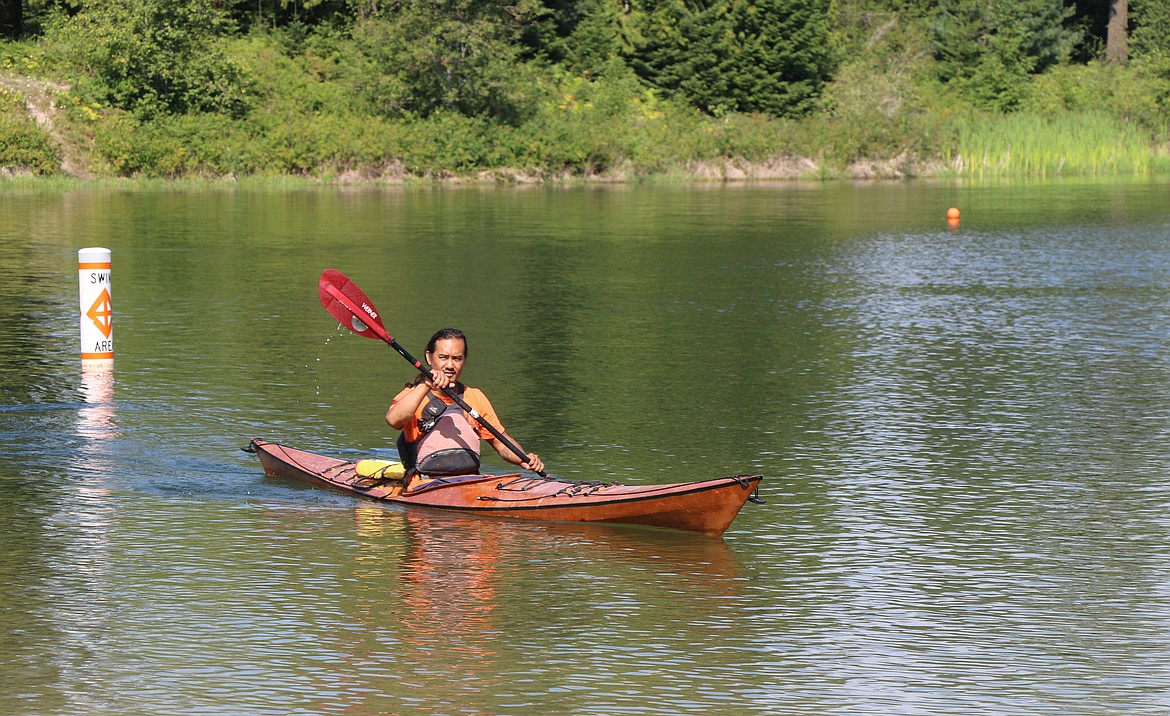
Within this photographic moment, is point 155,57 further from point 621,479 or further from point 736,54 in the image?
point 621,479

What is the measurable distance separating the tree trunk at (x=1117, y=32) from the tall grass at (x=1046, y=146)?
17.0 metres

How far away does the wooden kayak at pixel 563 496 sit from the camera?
9.32 m

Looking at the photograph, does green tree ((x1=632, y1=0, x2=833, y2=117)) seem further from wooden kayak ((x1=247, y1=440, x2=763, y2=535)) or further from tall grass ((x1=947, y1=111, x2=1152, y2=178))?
wooden kayak ((x1=247, y1=440, x2=763, y2=535))

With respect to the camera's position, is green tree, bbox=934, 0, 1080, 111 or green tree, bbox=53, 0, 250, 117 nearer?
green tree, bbox=53, 0, 250, 117

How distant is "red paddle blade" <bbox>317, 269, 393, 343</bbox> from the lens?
11.8 meters

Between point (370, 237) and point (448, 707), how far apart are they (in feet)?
79.9

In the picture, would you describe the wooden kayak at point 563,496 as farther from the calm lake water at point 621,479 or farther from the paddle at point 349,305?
the paddle at point 349,305

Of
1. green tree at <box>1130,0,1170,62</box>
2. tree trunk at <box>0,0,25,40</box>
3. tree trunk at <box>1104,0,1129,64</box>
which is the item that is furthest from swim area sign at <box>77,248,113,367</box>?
tree trunk at <box>1104,0,1129,64</box>

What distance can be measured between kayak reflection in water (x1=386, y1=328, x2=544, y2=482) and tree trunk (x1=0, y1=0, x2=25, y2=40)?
49.5m

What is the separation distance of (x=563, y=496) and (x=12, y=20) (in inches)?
2031

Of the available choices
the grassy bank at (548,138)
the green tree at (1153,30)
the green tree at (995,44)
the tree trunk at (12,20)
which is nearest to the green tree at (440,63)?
the grassy bank at (548,138)

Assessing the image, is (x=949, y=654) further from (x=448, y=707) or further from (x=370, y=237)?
(x=370, y=237)

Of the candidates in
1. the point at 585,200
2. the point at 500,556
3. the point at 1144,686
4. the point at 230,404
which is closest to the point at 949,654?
the point at 1144,686

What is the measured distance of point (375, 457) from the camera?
12.1 meters
